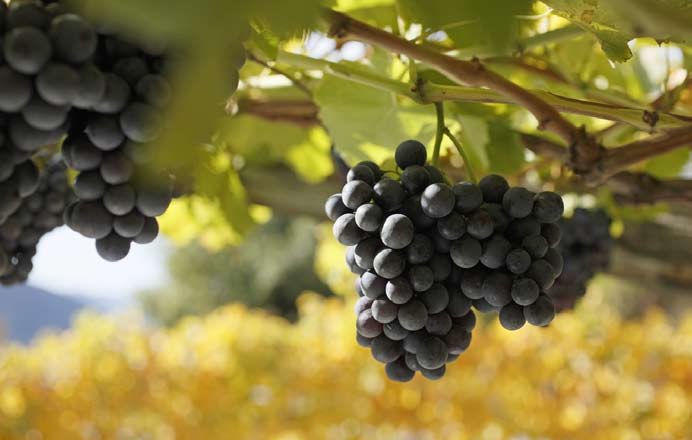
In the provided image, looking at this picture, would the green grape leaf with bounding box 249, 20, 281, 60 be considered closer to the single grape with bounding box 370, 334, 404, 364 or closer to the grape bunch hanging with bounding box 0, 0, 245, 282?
the grape bunch hanging with bounding box 0, 0, 245, 282

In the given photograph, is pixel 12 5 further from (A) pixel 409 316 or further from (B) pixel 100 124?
(A) pixel 409 316

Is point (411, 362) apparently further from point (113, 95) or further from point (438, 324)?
point (113, 95)

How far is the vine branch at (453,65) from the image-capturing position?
12.4 inches

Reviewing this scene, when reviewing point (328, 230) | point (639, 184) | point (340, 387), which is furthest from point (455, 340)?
point (340, 387)

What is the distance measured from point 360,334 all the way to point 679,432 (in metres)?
1.25

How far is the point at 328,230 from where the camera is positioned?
4.22ft

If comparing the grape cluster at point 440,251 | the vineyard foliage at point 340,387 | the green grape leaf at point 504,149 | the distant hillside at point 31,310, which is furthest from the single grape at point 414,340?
the distant hillside at point 31,310

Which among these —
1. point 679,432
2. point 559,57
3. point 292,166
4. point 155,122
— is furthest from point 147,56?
point 679,432

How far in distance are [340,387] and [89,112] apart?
153 cm

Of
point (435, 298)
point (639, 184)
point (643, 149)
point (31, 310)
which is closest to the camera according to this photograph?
point (435, 298)

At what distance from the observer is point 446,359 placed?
0.33m

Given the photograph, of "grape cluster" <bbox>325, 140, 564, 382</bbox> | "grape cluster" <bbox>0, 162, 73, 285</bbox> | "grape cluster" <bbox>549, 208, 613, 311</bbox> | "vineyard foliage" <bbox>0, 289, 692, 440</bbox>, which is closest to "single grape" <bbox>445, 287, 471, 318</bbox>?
"grape cluster" <bbox>325, 140, 564, 382</bbox>

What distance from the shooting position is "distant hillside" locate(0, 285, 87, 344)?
3662 millimetres

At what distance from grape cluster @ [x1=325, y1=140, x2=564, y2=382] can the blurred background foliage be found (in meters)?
0.07
